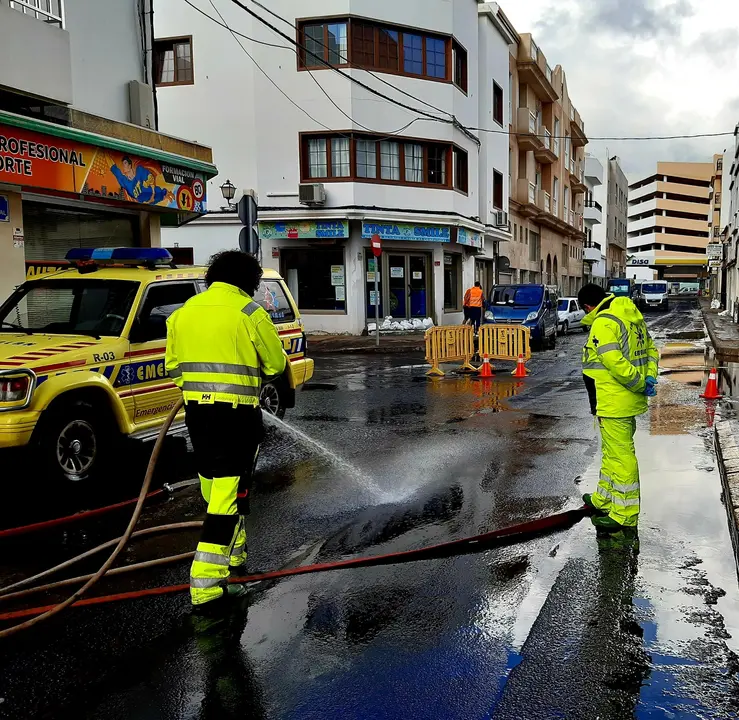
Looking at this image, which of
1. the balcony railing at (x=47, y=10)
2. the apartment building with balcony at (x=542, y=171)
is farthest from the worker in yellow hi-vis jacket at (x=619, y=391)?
the apartment building with balcony at (x=542, y=171)

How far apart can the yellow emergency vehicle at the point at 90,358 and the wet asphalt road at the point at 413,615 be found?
1.92 feet

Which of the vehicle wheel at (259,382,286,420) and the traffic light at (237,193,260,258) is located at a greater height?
the traffic light at (237,193,260,258)

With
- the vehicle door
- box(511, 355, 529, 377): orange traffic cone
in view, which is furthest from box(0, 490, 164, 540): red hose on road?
box(511, 355, 529, 377): orange traffic cone

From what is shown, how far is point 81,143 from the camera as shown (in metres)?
12.1

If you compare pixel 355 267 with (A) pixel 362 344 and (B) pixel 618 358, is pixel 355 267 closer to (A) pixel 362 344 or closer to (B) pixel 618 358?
(A) pixel 362 344

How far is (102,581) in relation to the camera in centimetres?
469

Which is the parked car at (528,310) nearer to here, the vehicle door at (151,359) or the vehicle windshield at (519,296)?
the vehicle windshield at (519,296)

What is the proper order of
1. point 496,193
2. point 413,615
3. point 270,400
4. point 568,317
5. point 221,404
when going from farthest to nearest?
point 496,193
point 568,317
point 270,400
point 221,404
point 413,615

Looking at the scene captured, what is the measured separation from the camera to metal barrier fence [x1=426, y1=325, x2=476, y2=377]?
51.3 feet

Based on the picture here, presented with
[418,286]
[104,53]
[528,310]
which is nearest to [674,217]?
[418,286]

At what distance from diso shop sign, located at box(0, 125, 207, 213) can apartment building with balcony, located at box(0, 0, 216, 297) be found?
0.02 metres

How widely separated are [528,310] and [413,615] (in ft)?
61.5

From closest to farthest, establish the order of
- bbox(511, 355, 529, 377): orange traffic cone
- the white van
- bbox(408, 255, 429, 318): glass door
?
bbox(511, 355, 529, 377): orange traffic cone, bbox(408, 255, 429, 318): glass door, the white van

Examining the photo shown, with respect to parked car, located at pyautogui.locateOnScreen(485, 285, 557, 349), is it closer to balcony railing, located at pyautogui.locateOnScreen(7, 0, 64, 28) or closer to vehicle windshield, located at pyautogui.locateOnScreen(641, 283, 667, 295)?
balcony railing, located at pyautogui.locateOnScreen(7, 0, 64, 28)
